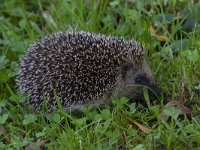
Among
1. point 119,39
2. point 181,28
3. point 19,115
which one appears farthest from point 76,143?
point 181,28

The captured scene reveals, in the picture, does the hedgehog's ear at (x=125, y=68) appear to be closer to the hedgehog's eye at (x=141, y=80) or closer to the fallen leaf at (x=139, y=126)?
the hedgehog's eye at (x=141, y=80)

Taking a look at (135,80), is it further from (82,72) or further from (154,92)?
(82,72)

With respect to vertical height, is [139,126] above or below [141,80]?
below

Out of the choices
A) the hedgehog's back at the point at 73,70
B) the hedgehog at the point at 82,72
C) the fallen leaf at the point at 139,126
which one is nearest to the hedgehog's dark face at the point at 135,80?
the hedgehog at the point at 82,72

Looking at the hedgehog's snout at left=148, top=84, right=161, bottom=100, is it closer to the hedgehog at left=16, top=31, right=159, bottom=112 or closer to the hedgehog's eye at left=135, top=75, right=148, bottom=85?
the hedgehog at left=16, top=31, right=159, bottom=112

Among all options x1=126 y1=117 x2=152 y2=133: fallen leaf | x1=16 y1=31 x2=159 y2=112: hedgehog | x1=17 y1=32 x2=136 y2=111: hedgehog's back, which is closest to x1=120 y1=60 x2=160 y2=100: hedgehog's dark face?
x1=16 y1=31 x2=159 y2=112: hedgehog

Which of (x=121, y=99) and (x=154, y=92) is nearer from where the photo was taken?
(x=121, y=99)

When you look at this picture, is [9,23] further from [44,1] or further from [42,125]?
[42,125]

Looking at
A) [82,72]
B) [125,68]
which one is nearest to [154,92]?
[125,68]
